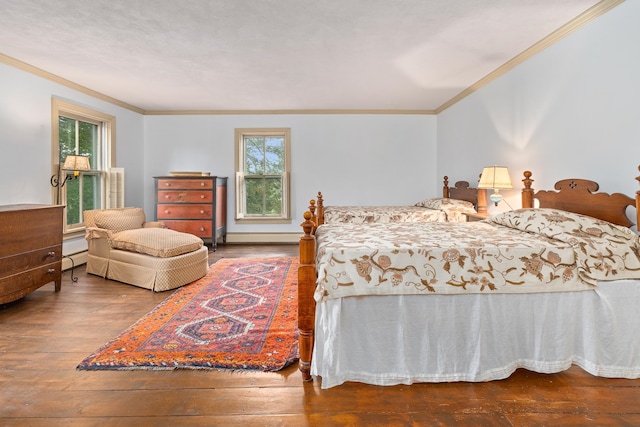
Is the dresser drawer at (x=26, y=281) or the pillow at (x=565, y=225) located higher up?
the pillow at (x=565, y=225)

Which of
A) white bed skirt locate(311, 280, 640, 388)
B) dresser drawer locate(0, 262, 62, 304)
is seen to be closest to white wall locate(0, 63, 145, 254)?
dresser drawer locate(0, 262, 62, 304)

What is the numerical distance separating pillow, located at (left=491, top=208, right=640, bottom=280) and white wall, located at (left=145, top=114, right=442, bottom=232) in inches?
163

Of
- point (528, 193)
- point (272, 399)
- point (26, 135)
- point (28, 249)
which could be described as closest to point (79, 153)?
point (26, 135)

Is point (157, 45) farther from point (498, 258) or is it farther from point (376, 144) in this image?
point (376, 144)

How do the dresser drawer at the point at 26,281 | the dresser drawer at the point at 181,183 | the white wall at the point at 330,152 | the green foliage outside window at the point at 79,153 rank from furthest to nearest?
1. the white wall at the point at 330,152
2. the dresser drawer at the point at 181,183
3. the green foliage outside window at the point at 79,153
4. the dresser drawer at the point at 26,281

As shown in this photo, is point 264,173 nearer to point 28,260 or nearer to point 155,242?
point 155,242

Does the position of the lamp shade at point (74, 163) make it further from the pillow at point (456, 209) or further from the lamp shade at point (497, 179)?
the lamp shade at point (497, 179)

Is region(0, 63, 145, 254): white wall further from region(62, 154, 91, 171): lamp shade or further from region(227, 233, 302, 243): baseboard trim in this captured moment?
region(227, 233, 302, 243): baseboard trim

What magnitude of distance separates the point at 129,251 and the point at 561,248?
4.08 meters

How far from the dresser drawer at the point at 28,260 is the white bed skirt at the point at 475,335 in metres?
2.91

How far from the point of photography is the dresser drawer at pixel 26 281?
292cm

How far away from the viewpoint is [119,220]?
423 centimetres

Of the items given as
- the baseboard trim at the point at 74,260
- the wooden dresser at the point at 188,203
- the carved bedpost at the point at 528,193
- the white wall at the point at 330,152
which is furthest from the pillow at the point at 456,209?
the baseboard trim at the point at 74,260

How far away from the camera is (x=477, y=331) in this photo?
6.14 feet
